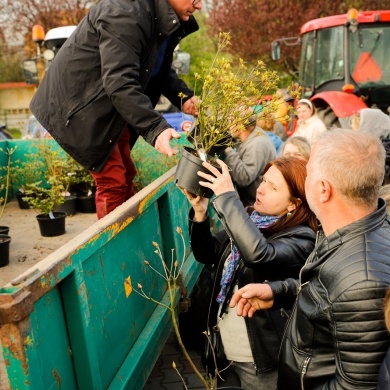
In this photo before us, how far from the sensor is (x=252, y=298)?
207 cm

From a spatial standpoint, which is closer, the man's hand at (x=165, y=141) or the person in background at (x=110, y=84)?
the man's hand at (x=165, y=141)

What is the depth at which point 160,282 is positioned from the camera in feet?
9.27

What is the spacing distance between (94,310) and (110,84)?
1220 mm

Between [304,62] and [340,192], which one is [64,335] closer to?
[340,192]

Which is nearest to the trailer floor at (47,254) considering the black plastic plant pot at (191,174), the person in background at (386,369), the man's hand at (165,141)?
the man's hand at (165,141)

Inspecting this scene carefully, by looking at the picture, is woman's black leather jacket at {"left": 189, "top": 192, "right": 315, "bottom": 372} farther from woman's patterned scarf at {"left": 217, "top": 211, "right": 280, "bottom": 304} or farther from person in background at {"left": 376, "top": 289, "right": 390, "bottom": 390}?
A: person in background at {"left": 376, "top": 289, "right": 390, "bottom": 390}

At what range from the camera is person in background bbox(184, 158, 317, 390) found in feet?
7.38

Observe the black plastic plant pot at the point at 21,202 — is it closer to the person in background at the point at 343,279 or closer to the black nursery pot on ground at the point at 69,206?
the black nursery pot on ground at the point at 69,206

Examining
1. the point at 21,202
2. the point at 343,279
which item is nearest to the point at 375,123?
the point at 21,202

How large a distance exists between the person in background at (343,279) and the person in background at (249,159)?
9.30 ft

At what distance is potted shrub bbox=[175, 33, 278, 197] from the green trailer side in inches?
13.3

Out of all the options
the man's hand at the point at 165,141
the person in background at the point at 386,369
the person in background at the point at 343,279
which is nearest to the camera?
the person in background at the point at 386,369

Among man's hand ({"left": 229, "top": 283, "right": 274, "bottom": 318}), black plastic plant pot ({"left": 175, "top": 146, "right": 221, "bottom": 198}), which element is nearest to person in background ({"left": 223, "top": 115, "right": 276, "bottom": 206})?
black plastic plant pot ({"left": 175, "top": 146, "right": 221, "bottom": 198})

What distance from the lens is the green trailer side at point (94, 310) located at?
1.42 metres
